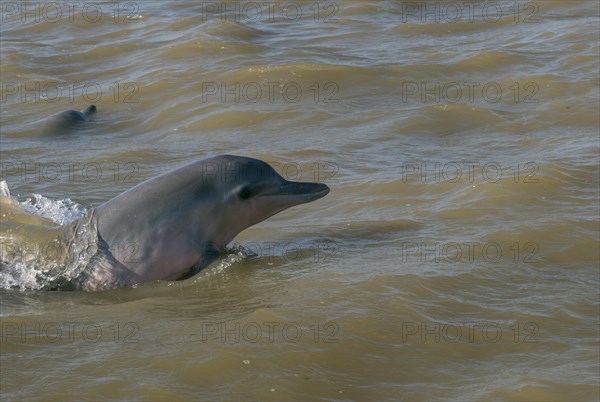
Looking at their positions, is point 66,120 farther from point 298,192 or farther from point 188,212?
point 188,212

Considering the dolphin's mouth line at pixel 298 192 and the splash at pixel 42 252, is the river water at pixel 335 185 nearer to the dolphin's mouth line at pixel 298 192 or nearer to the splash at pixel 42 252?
the splash at pixel 42 252

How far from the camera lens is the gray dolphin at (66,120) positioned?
11.8m

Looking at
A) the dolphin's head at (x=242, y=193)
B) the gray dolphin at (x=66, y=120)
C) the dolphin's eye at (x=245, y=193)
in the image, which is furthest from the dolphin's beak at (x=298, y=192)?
the gray dolphin at (x=66, y=120)

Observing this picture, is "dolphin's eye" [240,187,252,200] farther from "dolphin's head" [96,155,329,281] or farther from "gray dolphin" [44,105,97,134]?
"gray dolphin" [44,105,97,134]

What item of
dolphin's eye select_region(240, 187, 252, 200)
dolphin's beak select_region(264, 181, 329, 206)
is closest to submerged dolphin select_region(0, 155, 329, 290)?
dolphin's eye select_region(240, 187, 252, 200)

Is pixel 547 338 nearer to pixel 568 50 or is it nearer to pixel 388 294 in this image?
pixel 388 294

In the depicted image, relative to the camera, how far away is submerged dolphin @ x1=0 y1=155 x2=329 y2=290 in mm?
7234

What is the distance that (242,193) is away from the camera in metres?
7.57

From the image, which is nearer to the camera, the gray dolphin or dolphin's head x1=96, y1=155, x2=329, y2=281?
dolphin's head x1=96, y1=155, x2=329, y2=281

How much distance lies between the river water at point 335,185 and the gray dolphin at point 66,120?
156mm

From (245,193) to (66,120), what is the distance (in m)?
4.90

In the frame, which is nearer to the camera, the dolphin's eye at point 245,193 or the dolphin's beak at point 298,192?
the dolphin's eye at point 245,193

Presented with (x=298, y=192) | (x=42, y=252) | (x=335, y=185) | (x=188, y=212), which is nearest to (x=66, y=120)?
(x=335, y=185)

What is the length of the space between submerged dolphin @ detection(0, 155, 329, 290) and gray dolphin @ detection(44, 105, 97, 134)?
4.27 m
